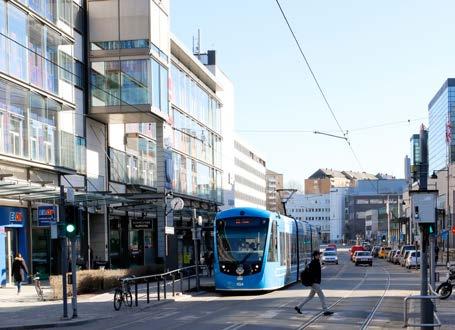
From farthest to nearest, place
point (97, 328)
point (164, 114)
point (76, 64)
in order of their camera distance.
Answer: point (164, 114), point (76, 64), point (97, 328)

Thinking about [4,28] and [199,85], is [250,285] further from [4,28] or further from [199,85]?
[199,85]

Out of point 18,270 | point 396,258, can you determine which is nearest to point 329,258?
point 396,258

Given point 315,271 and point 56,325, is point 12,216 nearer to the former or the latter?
point 56,325

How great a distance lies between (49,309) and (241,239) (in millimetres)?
8256

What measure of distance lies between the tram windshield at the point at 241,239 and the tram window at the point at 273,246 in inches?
17.7

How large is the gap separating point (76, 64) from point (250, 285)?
18.1 metres

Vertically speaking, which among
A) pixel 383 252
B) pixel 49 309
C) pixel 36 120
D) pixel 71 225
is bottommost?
pixel 383 252

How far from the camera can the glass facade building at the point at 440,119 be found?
114m

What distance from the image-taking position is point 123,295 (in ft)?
77.5

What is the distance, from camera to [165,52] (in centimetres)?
4541

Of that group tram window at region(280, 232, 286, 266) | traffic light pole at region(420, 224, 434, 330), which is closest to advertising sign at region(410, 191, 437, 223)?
traffic light pole at region(420, 224, 434, 330)

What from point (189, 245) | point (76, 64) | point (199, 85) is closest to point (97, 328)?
point (76, 64)

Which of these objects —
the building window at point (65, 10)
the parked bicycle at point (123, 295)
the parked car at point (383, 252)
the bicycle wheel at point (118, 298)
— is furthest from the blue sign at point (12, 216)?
the parked car at point (383, 252)

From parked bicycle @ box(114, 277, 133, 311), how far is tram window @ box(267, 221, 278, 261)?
6.38 meters
